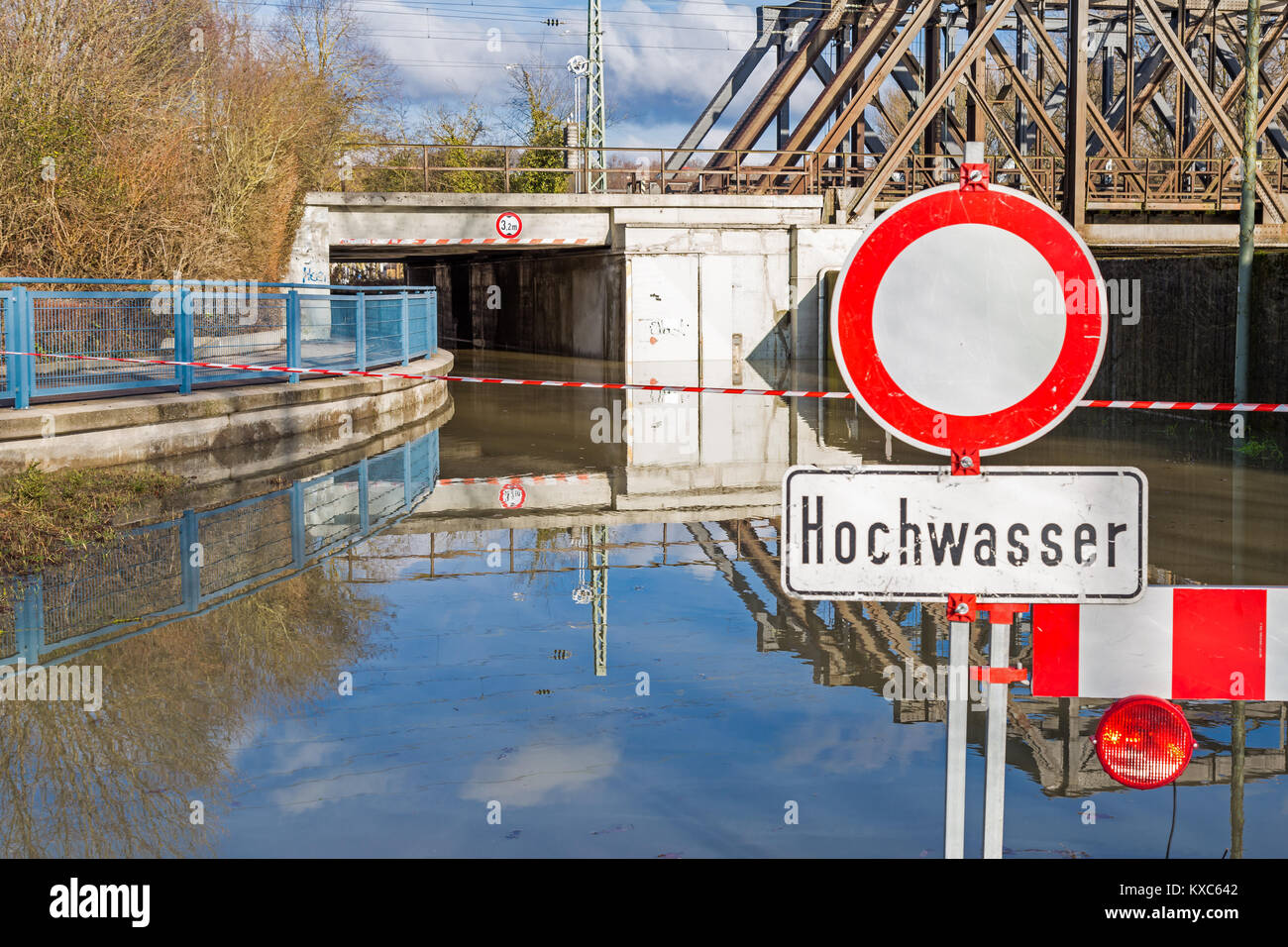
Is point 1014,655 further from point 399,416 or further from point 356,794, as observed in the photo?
point 399,416

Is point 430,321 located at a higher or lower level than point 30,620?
higher

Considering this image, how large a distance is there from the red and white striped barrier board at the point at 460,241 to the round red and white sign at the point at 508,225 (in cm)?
9

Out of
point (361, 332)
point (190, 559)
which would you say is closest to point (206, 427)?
point (361, 332)

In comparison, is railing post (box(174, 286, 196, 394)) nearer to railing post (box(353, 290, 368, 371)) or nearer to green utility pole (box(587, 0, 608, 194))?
railing post (box(353, 290, 368, 371))

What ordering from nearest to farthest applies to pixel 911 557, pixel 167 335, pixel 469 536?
pixel 911 557
pixel 469 536
pixel 167 335

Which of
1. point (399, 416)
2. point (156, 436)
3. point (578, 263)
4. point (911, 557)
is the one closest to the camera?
point (911, 557)

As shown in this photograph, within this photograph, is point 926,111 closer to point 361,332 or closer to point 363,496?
point 361,332

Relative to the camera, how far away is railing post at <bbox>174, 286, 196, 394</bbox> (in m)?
15.5

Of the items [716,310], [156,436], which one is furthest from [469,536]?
[716,310]

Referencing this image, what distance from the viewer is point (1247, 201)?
53.2ft

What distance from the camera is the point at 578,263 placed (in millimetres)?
36875

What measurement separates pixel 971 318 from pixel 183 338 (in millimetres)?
13325
